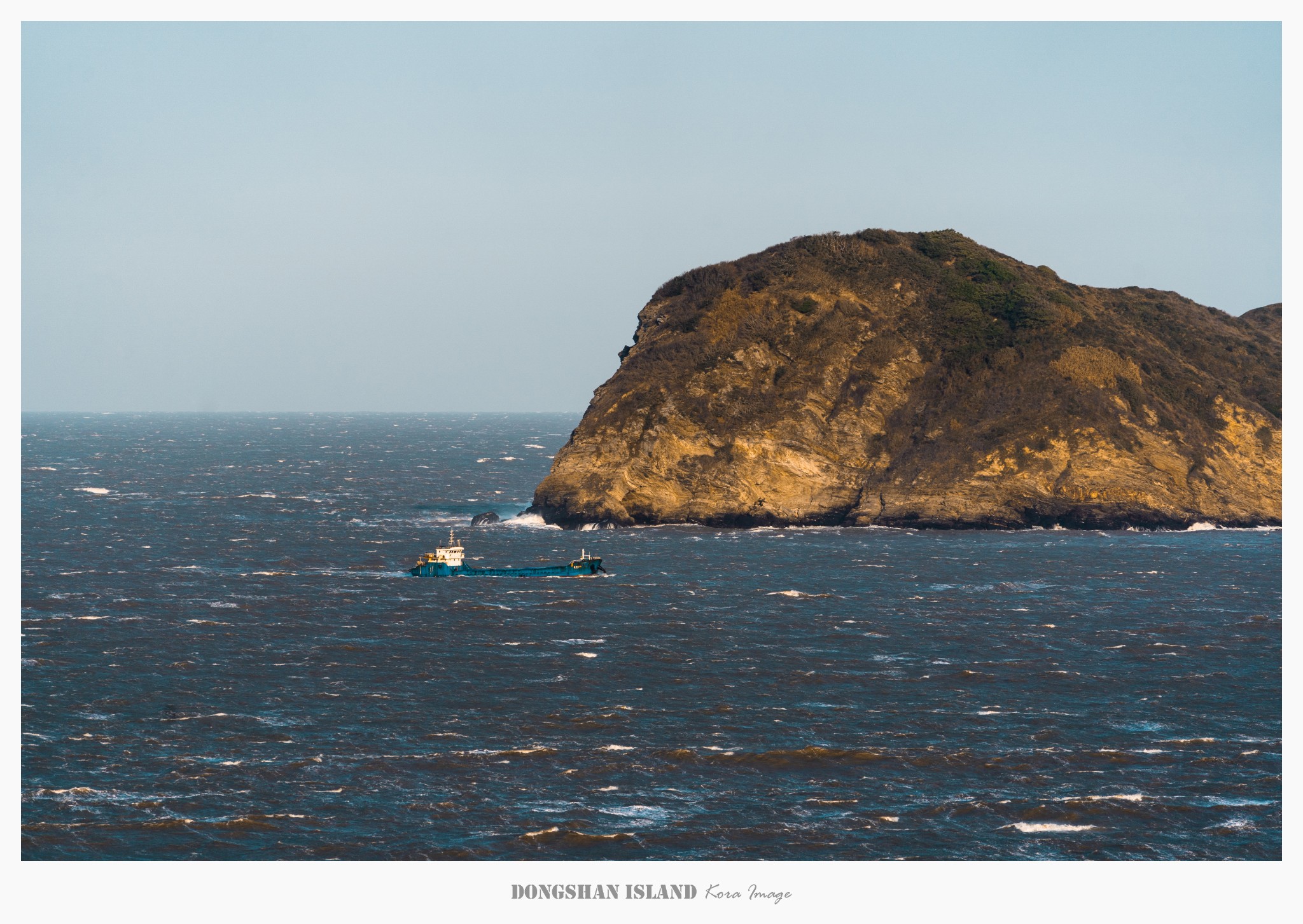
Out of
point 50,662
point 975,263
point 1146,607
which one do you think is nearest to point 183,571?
point 50,662

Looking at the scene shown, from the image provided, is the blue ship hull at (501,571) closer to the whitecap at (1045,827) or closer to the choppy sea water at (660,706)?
the choppy sea water at (660,706)

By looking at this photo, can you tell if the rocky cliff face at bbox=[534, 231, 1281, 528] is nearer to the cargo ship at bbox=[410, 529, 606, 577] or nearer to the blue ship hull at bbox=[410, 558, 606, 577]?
the cargo ship at bbox=[410, 529, 606, 577]

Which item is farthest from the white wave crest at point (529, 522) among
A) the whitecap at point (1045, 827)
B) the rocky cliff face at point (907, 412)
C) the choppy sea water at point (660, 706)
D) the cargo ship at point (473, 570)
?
the whitecap at point (1045, 827)

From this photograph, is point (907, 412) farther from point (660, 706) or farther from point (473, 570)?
point (660, 706)

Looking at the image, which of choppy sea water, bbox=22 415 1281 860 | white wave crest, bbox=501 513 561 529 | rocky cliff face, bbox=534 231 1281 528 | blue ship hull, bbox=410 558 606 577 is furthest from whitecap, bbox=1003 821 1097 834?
white wave crest, bbox=501 513 561 529

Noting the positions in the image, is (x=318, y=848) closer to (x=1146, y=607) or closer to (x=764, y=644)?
(x=764, y=644)
